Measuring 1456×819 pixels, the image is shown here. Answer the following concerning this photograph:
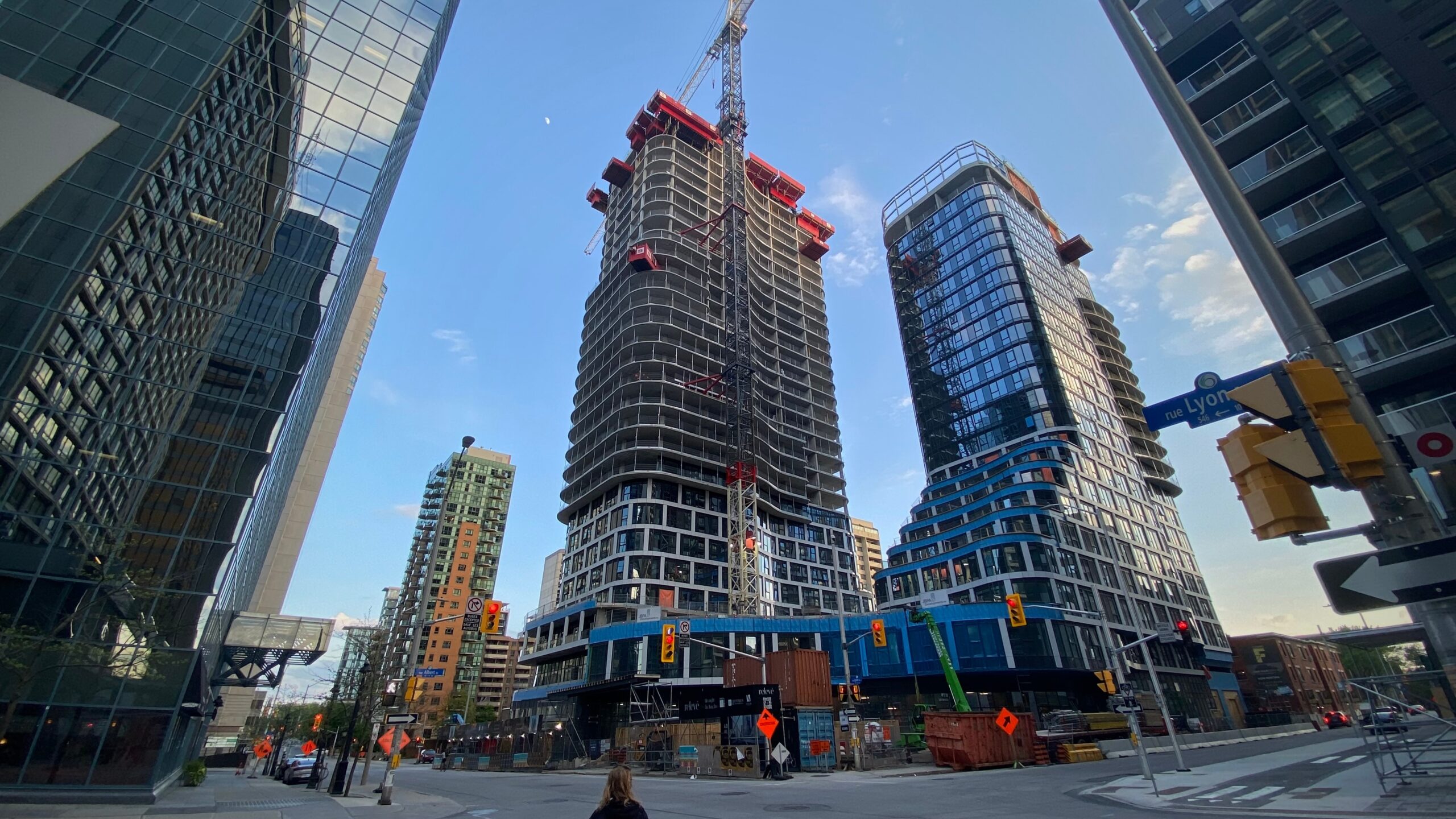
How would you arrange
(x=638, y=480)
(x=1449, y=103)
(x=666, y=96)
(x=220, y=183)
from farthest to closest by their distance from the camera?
(x=666, y=96), (x=638, y=480), (x=220, y=183), (x=1449, y=103)

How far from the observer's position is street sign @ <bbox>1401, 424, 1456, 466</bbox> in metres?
5.65

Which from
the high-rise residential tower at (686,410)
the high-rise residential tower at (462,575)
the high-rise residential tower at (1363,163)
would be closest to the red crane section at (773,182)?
the high-rise residential tower at (686,410)

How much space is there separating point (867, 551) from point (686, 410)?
129333 millimetres

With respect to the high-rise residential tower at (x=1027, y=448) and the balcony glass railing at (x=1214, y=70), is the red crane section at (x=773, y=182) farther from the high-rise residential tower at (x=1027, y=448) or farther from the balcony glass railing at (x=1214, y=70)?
the balcony glass railing at (x=1214, y=70)

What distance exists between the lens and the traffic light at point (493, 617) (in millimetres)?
21609

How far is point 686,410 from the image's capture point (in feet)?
266

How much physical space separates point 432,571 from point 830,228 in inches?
4893

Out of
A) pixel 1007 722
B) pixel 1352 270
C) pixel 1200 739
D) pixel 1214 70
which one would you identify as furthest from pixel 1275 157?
pixel 1200 739

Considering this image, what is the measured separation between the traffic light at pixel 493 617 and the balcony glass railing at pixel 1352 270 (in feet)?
96.8

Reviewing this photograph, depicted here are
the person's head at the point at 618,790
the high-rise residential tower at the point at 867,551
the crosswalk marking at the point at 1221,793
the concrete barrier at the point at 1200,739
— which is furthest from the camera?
the high-rise residential tower at the point at 867,551

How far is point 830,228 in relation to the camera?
436 ft

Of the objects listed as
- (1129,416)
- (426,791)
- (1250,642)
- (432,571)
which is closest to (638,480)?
(426,791)

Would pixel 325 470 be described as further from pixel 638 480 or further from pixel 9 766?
pixel 9 766

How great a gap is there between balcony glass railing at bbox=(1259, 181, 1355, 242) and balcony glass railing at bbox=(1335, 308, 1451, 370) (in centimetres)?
434
